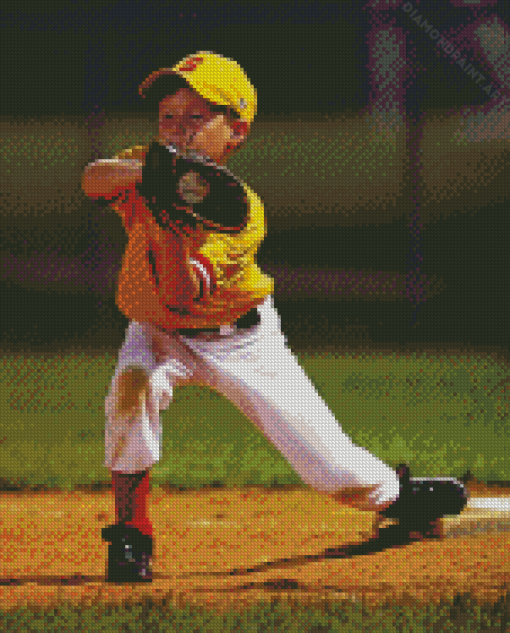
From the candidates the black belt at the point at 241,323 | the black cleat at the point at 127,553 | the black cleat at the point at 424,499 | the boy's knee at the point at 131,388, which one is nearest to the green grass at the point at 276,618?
the black cleat at the point at 127,553

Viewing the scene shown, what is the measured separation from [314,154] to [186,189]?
48.1ft

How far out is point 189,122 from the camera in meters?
3.04

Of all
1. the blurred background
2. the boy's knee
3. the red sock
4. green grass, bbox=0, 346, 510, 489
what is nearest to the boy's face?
the boy's knee

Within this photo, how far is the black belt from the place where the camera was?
3.10 metres

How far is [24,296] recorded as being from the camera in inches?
539

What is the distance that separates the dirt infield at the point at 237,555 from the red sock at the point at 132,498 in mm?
208

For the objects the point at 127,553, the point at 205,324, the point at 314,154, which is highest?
the point at 314,154

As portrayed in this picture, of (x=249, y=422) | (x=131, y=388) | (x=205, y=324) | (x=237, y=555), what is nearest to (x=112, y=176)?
(x=205, y=324)

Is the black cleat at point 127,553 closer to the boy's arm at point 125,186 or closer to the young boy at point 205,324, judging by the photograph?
the young boy at point 205,324

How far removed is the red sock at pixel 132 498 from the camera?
128 inches

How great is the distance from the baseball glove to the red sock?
82 centimetres

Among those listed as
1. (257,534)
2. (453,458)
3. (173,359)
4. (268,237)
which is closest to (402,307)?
(268,237)

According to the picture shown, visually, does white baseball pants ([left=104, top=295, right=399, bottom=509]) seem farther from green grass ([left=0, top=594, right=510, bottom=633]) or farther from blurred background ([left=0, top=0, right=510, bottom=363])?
blurred background ([left=0, top=0, right=510, bottom=363])

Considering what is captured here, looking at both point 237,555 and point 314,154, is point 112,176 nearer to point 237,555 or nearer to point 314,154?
point 237,555
